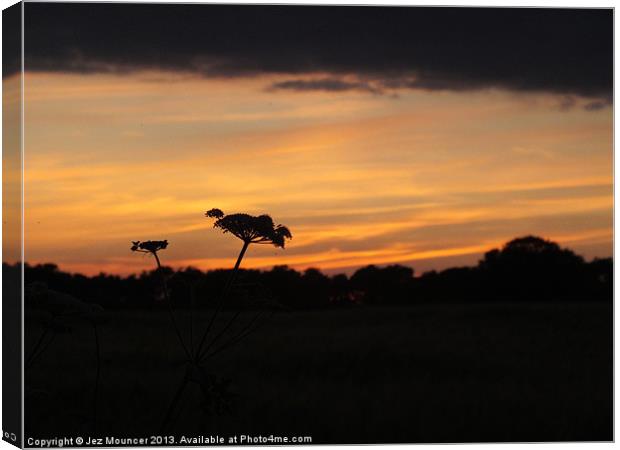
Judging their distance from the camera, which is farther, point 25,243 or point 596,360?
point 596,360

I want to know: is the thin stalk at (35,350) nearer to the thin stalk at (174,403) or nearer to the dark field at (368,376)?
the dark field at (368,376)

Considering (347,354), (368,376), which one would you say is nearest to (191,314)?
(347,354)

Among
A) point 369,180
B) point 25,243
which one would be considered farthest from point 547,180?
point 25,243

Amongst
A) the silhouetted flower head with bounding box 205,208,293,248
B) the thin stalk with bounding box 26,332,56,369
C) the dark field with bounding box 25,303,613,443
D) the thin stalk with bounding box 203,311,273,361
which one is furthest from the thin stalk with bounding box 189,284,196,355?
the thin stalk with bounding box 26,332,56,369

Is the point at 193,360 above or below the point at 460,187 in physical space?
below

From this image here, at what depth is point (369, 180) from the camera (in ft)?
38.9

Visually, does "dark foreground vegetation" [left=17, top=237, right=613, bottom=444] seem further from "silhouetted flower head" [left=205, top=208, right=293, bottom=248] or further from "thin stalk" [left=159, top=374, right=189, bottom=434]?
"silhouetted flower head" [left=205, top=208, right=293, bottom=248]

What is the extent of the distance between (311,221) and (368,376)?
150 centimetres

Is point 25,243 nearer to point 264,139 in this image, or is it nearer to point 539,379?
point 264,139

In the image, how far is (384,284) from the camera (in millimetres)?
12070

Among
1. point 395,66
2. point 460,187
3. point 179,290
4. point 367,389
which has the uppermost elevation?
point 395,66

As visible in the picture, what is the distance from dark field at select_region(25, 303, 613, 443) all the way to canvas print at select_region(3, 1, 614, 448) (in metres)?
0.02

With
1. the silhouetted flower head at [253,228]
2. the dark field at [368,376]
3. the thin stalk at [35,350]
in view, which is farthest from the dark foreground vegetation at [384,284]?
the silhouetted flower head at [253,228]

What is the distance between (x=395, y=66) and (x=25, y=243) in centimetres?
363
